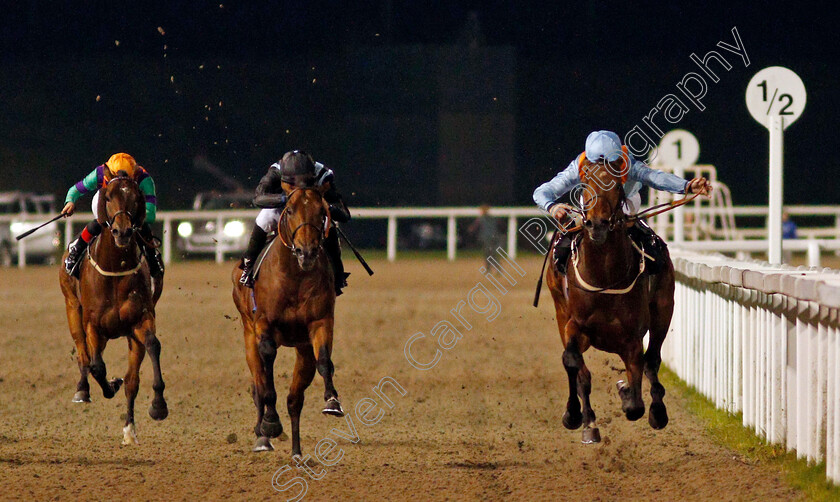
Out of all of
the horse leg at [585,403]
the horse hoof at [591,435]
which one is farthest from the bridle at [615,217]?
the horse hoof at [591,435]

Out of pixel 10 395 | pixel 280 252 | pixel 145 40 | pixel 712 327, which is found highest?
pixel 145 40

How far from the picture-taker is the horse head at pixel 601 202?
562 cm

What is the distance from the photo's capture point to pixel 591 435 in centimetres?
628

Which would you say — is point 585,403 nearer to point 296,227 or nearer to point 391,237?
point 296,227

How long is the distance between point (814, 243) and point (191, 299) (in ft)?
32.7

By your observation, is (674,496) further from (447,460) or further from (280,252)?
(280,252)

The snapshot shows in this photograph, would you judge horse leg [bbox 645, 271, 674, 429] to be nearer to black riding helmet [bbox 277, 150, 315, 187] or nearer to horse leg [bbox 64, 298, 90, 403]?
black riding helmet [bbox 277, 150, 315, 187]

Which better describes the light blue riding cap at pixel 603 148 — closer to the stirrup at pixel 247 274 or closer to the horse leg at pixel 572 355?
the horse leg at pixel 572 355

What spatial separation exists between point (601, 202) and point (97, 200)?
3386 mm

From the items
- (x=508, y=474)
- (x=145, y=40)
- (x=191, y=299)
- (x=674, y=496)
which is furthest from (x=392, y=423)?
(x=145, y=40)

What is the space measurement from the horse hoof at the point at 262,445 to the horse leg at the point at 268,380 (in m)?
0.24

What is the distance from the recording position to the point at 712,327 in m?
8.27

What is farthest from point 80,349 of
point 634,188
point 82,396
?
point 634,188

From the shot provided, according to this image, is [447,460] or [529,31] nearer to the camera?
Answer: [447,460]
